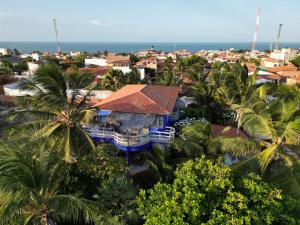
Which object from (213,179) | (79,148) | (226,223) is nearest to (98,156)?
(79,148)

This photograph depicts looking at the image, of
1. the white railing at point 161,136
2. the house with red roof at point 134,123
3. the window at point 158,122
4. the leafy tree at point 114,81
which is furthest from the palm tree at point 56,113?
the leafy tree at point 114,81

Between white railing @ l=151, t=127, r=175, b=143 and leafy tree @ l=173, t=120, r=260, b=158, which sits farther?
white railing @ l=151, t=127, r=175, b=143

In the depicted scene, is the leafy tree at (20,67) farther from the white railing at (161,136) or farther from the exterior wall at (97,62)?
the white railing at (161,136)

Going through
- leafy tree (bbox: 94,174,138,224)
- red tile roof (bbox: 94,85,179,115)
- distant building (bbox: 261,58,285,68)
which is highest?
red tile roof (bbox: 94,85,179,115)

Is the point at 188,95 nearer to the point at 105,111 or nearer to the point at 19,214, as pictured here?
the point at 105,111

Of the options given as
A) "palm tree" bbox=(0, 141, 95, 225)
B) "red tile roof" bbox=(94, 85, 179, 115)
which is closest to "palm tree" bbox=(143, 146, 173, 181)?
"red tile roof" bbox=(94, 85, 179, 115)

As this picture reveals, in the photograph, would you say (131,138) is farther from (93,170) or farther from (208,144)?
(208,144)

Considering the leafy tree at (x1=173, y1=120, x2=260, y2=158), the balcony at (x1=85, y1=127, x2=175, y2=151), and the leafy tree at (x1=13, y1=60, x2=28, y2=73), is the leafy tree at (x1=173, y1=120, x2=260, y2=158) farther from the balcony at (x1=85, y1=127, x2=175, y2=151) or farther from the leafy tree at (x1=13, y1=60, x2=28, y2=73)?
the leafy tree at (x1=13, y1=60, x2=28, y2=73)
